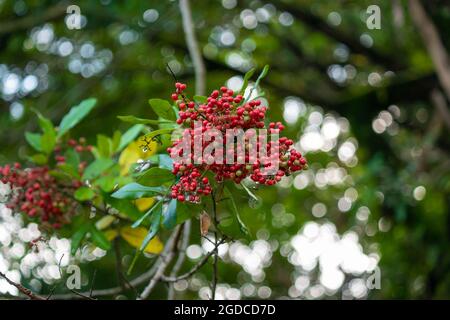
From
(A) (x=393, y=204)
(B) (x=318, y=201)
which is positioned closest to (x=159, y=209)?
(A) (x=393, y=204)

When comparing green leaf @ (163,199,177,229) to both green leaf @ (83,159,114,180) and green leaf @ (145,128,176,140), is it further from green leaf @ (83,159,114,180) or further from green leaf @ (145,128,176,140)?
green leaf @ (83,159,114,180)

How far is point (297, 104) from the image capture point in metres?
4.70

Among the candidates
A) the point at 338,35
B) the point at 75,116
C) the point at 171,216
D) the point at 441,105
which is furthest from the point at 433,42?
the point at 171,216

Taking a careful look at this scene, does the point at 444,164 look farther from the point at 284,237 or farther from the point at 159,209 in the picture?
the point at 159,209

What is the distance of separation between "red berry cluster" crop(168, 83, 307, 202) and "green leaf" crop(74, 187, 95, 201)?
1.68 ft

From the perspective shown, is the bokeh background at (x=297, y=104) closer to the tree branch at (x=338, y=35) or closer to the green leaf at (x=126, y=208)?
the tree branch at (x=338, y=35)

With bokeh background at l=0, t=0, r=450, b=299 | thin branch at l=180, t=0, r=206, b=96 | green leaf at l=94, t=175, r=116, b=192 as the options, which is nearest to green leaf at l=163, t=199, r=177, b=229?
green leaf at l=94, t=175, r=116, b=192

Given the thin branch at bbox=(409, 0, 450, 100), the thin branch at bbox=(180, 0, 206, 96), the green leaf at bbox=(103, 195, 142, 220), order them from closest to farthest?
1. the green leaf at bbox=(103, 195, 142, 220)
2. the thin branch at bbox=(180, 0, 206, 96)
3. the thin branch at bbox=(409, 0, 450, 100)

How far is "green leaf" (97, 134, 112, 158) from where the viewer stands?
77.1 inches

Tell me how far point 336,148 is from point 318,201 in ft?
1.58

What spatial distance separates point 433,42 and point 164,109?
2.16m

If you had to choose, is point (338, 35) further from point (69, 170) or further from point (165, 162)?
point (165, 162)
